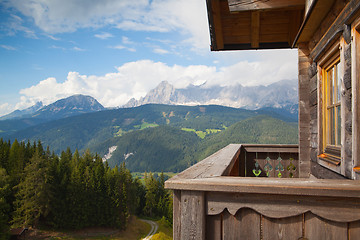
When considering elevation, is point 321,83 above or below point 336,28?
below

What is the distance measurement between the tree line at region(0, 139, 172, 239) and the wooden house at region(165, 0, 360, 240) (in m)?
45.0

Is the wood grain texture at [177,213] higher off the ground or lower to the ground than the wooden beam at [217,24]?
lower

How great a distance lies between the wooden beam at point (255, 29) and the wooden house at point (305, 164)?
2 cm

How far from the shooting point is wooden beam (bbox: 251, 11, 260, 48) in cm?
446

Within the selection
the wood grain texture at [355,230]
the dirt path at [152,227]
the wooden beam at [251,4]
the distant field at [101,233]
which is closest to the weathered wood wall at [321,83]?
the wooden beam at [251,4]

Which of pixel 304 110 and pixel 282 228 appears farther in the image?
pixel 304 110

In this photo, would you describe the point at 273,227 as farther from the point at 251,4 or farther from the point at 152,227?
the point at 152,227

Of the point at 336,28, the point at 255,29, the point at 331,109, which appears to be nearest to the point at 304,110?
the point at 331,109

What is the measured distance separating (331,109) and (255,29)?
2239 millimetres

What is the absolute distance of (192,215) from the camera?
180 centimetres

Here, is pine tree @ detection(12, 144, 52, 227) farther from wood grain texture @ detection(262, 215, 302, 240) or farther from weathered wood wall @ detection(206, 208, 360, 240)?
wood grain texture @ detection(262, 215, 302, 240)

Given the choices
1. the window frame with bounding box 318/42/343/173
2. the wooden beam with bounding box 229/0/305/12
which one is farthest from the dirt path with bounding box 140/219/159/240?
the wooden beam with bounding box 229/0/305/12

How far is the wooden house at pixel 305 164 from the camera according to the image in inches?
65.2

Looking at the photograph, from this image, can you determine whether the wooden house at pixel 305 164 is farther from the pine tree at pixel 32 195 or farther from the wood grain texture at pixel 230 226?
the pine tree at pixel 32 195
